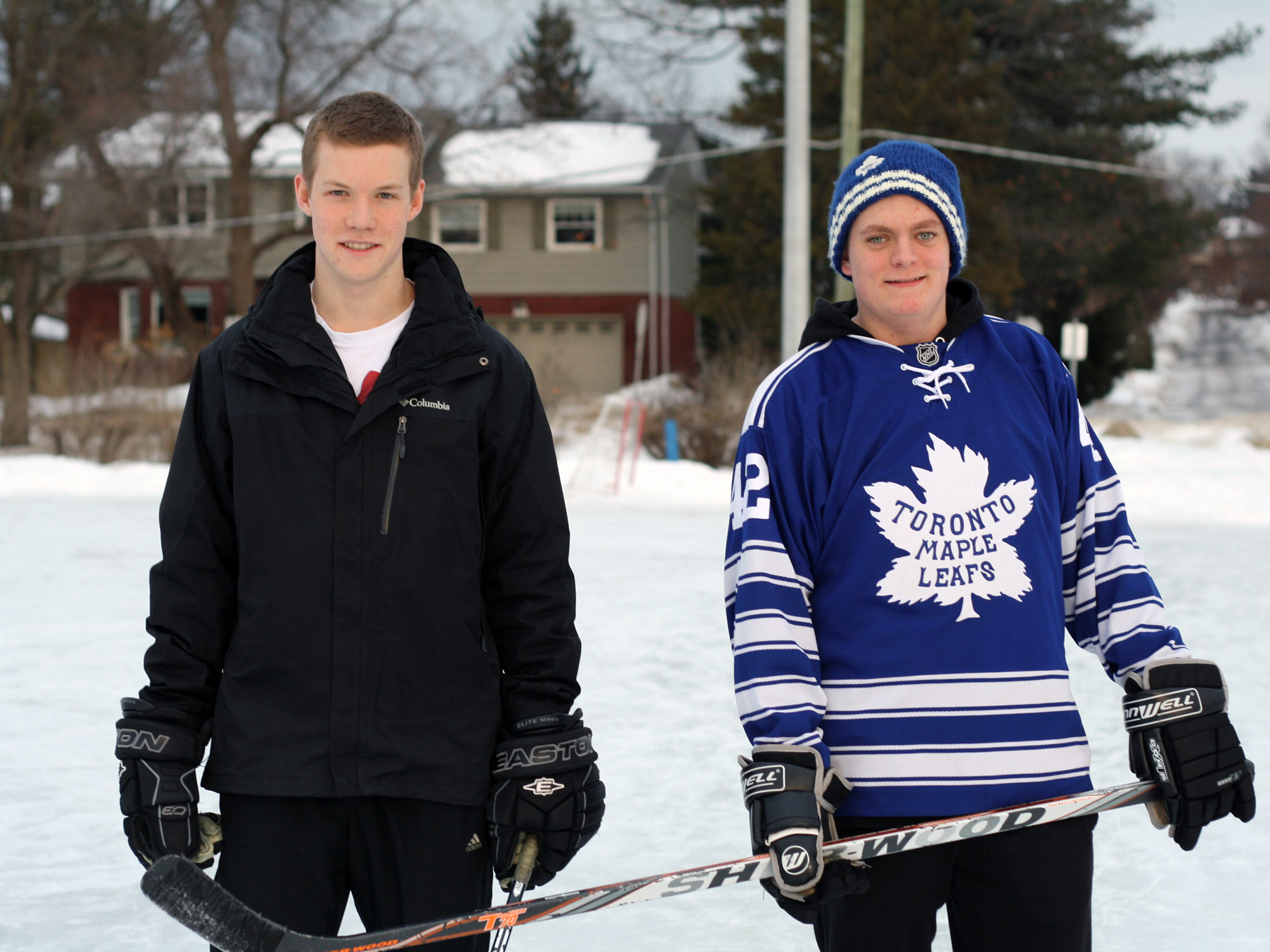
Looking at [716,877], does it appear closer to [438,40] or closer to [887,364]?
[887,364]

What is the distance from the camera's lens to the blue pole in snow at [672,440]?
42.2ft

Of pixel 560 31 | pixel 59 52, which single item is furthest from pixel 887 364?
pixel 560 31

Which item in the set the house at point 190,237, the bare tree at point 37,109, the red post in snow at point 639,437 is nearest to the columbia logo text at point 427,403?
the red post in snow at point 639,437

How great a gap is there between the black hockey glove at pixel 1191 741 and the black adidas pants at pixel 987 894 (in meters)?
0.14

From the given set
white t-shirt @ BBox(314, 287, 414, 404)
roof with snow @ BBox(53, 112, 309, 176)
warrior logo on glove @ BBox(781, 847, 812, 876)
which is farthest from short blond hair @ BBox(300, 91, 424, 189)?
roof with snow @ BBox(53, 112, 309, 176)

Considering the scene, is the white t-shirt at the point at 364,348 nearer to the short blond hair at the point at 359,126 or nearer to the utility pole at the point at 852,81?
the short blond hair at the point at 359,126

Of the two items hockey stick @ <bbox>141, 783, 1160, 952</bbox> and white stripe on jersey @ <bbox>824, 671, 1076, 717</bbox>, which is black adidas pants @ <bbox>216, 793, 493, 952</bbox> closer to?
hockey stick @ <bbox>141, 783, 1160, 952</bbox>

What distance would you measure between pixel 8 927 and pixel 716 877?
1.94m

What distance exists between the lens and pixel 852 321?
199cm

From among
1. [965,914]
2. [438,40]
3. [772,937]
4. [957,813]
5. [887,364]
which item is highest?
[438,40]

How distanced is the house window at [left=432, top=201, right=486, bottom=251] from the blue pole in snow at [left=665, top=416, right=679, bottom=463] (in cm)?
1420

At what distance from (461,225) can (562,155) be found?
8.30ft

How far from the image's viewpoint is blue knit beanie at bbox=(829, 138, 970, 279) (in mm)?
1889

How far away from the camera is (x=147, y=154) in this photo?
68.5ft
